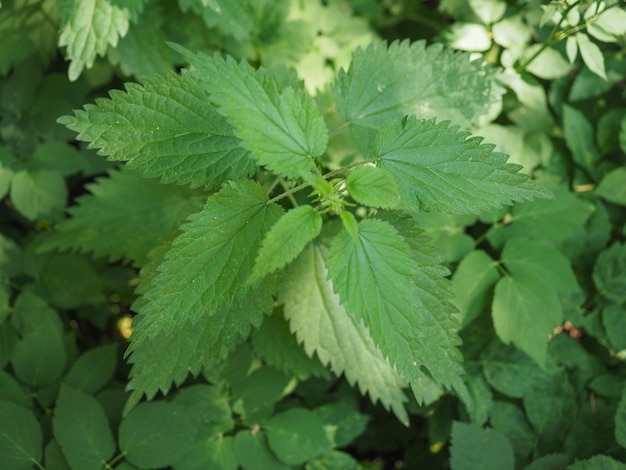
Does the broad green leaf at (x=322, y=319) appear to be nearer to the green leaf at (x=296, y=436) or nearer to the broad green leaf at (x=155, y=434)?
the green leaf at (x=296, y=436)

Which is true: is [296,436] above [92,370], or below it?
below

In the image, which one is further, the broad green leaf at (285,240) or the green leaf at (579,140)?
the green leaf at (579,140)

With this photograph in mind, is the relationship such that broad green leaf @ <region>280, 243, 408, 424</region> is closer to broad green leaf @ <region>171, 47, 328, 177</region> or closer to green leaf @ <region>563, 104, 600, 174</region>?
broad green leaf @ <region>171, 47, 328, 177</region>

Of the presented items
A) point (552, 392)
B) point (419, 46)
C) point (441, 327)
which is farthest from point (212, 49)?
point (552, 392)

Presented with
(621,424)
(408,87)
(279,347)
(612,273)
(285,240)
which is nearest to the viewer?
(285,240)

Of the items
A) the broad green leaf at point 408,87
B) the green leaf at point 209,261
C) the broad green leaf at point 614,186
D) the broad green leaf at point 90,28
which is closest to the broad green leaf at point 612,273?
the broad green leaf at point 614,186

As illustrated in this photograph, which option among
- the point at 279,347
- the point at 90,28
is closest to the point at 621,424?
the point at 279,347

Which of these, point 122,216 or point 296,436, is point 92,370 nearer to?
point 122,216
